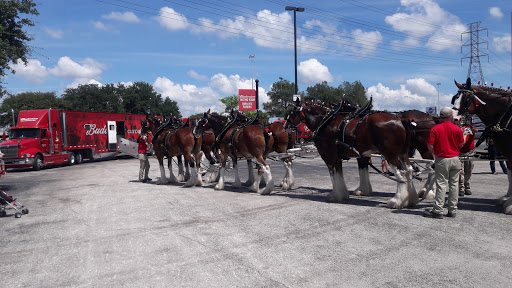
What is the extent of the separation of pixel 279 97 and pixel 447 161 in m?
66.6

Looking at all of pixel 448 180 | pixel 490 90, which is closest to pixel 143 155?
pixel 448 180

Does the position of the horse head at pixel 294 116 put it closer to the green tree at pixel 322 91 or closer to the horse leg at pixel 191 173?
the horse leg at pixel 191 173

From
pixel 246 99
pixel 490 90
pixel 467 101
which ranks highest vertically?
pixel 246 99

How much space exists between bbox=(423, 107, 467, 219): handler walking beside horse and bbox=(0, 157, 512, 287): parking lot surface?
363mm

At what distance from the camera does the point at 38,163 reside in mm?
22281

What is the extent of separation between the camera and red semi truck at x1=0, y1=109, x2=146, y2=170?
846 inches

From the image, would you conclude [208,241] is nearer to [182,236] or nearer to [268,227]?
[182,236]

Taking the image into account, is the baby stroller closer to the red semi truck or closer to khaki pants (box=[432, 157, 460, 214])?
khaki pants (box=[432, 157, 460, 214])

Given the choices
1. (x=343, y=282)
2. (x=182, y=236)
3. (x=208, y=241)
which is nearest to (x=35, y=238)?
(x=182, y=236)

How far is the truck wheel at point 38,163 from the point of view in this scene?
72.0 ft

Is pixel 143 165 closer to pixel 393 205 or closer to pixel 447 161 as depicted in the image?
pixel 393 205

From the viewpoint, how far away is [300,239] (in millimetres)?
5754

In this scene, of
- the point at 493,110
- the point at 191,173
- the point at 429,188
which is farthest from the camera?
the point at 191,173

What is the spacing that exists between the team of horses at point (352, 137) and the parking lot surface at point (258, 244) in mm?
733
